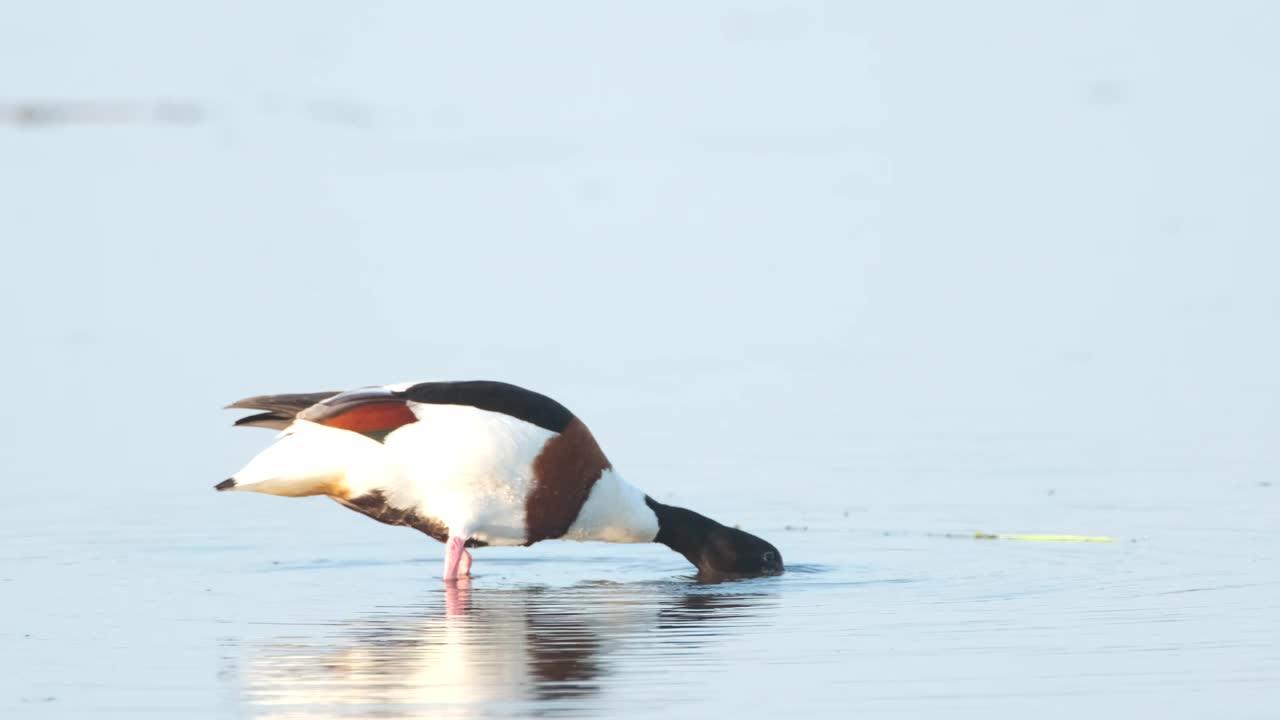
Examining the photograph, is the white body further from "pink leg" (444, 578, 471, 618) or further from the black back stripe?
"pink leg" (444, 578, 471, 618)

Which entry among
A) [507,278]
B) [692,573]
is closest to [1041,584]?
[692,573]

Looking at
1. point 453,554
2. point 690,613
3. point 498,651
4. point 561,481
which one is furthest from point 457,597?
point 498,651

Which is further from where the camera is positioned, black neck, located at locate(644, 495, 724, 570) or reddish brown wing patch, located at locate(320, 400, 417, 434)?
black neck, located at locate(644, 495, 724, 570)

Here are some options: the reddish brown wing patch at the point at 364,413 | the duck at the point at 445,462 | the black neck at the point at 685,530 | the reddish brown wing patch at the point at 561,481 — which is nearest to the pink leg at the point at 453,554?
the duck at the point at 445,462

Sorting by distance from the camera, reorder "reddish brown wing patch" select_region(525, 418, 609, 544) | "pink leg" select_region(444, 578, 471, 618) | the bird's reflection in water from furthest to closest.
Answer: "reddish brown wing patch" select_region(525, 418, 609, 544) → "pink leg" select_region(444, 578, 471, 618) → the bird's reflection in water

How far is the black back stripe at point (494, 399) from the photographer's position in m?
10.4

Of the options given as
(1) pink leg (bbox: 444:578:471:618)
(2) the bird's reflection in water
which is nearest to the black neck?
(2) the bird's reflection in water

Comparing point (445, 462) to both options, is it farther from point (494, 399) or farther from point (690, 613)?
point (690, 613)

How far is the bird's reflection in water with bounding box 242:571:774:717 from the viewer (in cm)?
779

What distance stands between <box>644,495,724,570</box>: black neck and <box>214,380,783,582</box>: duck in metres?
0.23

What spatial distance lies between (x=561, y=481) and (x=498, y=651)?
79.8 inches

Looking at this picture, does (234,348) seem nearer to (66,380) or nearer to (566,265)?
(66,380)

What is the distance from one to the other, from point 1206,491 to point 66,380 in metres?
7.42

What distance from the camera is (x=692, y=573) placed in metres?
11.3
